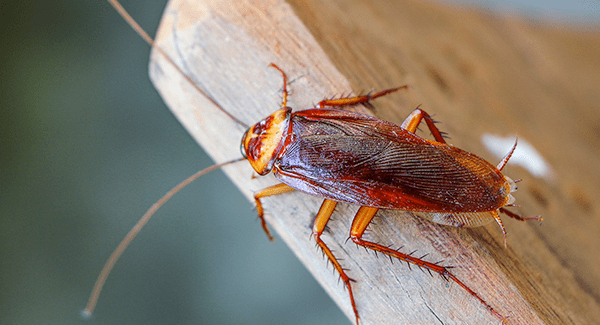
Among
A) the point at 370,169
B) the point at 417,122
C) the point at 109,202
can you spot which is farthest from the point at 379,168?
the point at 109,202

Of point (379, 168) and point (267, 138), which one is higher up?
point (267, 138)

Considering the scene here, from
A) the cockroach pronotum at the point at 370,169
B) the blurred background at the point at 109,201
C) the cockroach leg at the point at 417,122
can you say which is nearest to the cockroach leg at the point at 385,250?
the cockroach pronotum at the point at 370,169

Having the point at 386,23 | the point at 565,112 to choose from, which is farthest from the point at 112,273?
the point at 565,112

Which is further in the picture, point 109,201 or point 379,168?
point 109,201

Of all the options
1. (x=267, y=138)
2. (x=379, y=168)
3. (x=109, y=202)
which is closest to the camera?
(x=379, y=168)

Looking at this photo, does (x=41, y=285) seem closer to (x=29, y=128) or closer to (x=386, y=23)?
(x=29, y=128)

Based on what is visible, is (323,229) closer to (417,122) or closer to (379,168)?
(379,168)

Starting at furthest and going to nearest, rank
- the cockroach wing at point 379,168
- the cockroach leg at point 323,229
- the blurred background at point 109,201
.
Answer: the blurred background at point 109,201 < the cockroach leg at point 323,229 < the cockroach wing at point 379,168

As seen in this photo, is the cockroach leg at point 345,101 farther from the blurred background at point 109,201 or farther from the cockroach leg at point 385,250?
the blurred background at point 109,201
